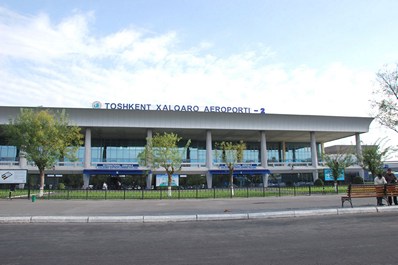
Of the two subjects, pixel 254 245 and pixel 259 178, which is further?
pixel 259 178

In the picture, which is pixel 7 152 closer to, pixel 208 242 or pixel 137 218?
pixel 137 218

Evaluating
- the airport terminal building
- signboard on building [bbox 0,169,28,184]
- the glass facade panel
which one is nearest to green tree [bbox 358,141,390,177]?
the airport terminal building

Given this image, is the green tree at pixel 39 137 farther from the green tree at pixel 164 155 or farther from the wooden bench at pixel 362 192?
the wooden bench at pixel 362 192

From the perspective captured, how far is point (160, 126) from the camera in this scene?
172ft

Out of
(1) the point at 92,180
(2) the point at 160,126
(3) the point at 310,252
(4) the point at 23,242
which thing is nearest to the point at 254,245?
(3) the point at 310,252

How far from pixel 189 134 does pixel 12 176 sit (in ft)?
117

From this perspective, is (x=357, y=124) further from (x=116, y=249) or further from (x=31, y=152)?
(x=116, y=249)

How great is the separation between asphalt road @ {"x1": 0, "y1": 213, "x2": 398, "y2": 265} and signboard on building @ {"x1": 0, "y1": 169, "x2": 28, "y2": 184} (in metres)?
18.9

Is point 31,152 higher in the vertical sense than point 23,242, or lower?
higher

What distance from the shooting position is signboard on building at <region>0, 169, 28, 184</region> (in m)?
27.9

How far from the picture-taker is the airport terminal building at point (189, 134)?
5100cm

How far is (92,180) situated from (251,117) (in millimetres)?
28708

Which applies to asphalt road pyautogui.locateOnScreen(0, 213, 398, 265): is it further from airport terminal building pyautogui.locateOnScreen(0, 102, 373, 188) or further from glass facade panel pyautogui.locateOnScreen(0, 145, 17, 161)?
glass facade panel pyautogui.locateOnScreen(0, 145, 17, 161)

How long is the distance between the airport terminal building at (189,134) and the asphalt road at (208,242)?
40.8 metres
